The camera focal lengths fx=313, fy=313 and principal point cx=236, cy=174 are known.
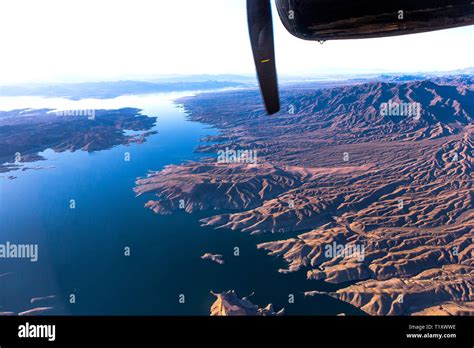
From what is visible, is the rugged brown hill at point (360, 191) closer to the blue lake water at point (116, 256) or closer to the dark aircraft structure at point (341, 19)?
the blue lake water at point (116, 256)

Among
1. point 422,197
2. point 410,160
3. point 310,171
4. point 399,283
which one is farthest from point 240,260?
point 410,160

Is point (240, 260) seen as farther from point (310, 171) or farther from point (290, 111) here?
point (290, 111)

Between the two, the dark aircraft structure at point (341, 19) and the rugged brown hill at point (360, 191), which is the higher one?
the dark aircraft structure at point (341, 19)

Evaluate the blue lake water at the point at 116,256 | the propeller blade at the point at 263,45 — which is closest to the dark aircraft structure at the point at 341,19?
the propeller blade at the point at 263,45

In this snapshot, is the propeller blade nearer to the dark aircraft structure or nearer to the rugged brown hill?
the dark aircraft structure

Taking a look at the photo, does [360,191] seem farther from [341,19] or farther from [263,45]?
[263,45]
